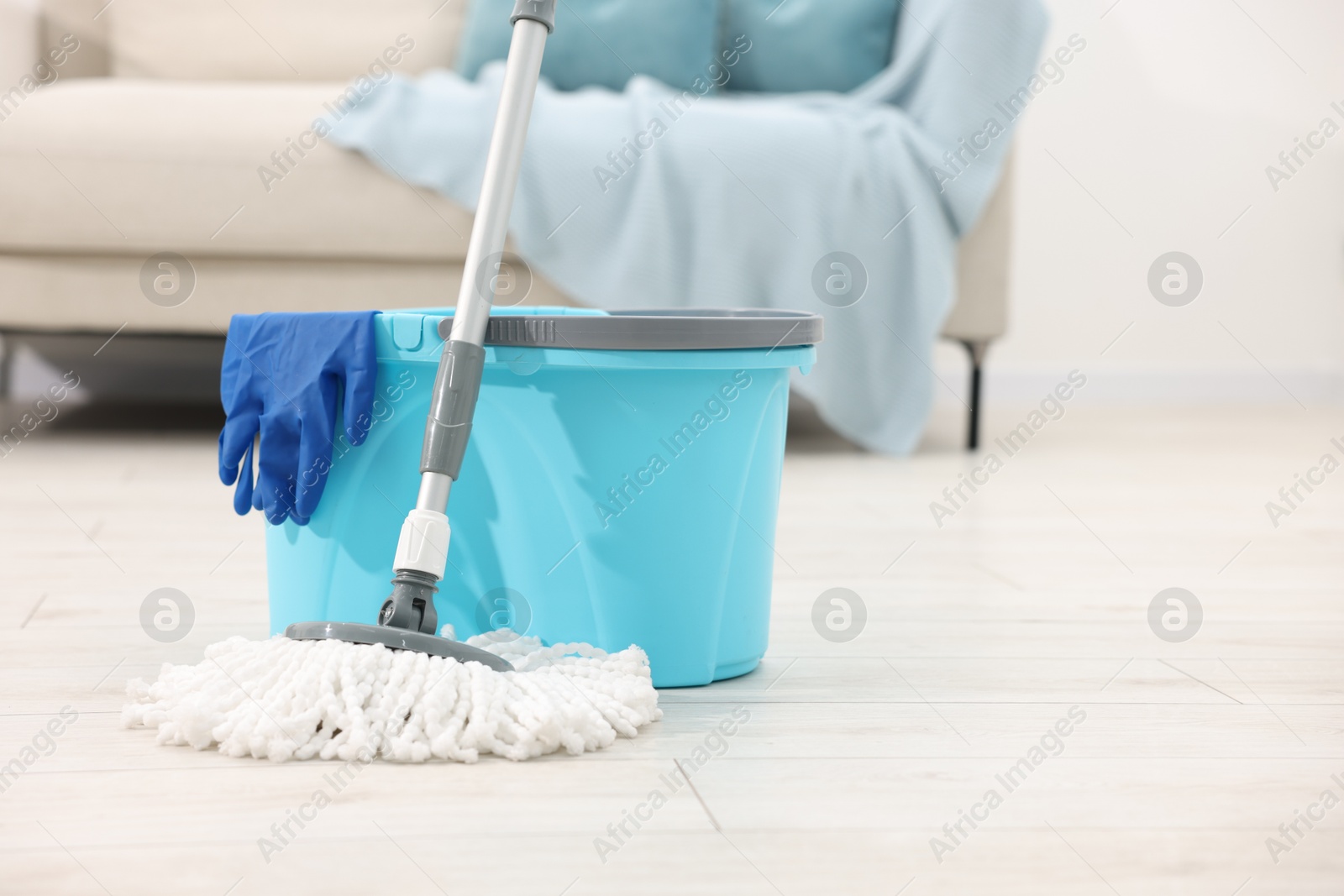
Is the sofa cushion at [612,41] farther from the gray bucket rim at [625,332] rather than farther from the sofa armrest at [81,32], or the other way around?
the gray bucket rim at [625,332]

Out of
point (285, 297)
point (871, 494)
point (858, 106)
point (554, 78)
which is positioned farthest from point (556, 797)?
point (554, 78)

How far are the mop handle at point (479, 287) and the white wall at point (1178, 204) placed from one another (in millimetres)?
2006

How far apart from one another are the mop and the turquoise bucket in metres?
0.04

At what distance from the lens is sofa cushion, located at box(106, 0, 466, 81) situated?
2.22 m

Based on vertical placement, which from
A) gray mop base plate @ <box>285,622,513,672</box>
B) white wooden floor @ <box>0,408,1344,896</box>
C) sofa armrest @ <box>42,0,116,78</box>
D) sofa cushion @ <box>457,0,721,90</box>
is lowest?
white wooden floor @ <box>0,408,1344,896</box>

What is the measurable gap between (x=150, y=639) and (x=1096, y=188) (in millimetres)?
2352

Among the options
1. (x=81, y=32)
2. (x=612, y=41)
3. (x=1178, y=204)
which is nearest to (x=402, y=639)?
(x=612, y=41)

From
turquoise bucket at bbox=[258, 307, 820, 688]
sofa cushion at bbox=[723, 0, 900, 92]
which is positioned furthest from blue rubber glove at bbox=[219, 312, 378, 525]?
sofa cushion at bbox=[723, 0, 900, 92]

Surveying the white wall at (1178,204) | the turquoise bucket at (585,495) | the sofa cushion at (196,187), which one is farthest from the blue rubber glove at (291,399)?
the white wall at (1178,204)

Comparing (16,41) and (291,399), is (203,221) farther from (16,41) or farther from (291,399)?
(291,399)

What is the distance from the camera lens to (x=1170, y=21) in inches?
104

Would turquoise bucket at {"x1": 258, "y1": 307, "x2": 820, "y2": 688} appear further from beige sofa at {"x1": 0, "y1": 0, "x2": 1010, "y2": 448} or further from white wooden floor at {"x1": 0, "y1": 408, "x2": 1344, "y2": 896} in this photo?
beige sofa at {"x1": 0, "y1": 0, "x2": 1010, "y2": 448}

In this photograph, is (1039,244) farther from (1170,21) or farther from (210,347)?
(210,347)

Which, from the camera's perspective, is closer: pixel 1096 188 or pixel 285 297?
pixel 285 297
